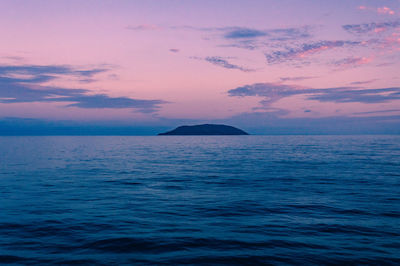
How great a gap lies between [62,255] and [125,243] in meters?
2.38

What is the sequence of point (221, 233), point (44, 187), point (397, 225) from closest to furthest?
point (221, 233) → point (397, 225) → point (44, 187)

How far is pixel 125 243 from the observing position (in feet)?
37.7

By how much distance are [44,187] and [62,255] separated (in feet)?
55.0

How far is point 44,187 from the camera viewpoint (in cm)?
2450

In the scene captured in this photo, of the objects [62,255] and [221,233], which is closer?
[62,255]

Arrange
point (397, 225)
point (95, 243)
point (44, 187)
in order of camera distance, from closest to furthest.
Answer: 1. point (95, 243)
2. point (397, 225)
3. point (44, 187)

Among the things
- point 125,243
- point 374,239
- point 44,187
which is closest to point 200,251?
point 125,243

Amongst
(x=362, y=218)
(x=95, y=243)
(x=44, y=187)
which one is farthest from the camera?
(x=44, y=187)

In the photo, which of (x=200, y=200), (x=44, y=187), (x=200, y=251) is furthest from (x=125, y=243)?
(x=44, y=187)

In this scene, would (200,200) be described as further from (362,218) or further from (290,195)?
(362,218)

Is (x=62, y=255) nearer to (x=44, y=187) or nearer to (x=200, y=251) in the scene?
(x=200, y=251)

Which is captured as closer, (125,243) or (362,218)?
(125,243)

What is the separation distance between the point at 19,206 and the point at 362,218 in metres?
20.7

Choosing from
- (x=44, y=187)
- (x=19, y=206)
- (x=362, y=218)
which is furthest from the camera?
(x=44, y=187)
